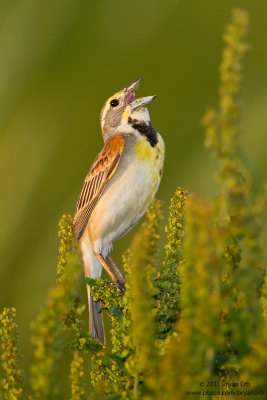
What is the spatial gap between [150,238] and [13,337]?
0.55m

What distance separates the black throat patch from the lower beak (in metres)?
0.11

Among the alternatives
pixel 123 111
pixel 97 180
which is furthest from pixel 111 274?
pixel 123 111

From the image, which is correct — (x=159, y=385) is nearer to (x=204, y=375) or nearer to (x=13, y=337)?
(x=204, y=375)

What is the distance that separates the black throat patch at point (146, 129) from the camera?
4113 millimetres

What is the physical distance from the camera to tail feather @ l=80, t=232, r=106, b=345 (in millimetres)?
4109

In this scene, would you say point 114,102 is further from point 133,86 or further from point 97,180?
point 97,180

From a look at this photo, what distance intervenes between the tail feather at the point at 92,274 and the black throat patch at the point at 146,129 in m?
1.00

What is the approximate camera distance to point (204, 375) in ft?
3.07

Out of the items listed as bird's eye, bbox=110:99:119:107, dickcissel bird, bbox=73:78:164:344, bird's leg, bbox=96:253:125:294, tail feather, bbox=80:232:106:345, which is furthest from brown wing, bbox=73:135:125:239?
bird's eye, bbox=110:99:119:107

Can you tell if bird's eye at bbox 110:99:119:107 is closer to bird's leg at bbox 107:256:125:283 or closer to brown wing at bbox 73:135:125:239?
brown wing at bbox 73:135:125:239

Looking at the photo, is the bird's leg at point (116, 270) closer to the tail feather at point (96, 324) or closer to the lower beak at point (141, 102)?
the tail feather at point (96, 324)

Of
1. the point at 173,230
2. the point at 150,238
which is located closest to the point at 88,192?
the point at 173,230

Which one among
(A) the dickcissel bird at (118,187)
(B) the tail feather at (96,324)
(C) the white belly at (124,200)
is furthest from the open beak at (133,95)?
(B) the tail feather at (96,324)

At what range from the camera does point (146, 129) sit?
4246mm
